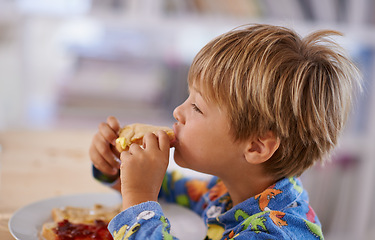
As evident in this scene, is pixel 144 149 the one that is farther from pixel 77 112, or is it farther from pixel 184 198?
pixel 77 112

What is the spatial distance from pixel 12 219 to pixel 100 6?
1.60m

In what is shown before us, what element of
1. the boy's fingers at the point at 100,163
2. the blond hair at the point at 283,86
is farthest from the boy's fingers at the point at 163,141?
the boy's fingers at the point at 100,163

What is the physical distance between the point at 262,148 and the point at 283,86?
140 millimetres

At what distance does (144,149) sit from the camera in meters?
0.92

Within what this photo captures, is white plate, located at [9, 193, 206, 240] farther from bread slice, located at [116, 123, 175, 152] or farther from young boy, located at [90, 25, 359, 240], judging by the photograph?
bread slice, located at [116, 123, 175, 152]

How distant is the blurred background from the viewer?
2.34 meters

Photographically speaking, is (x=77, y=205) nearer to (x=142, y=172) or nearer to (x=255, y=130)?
(x=142, y=172)

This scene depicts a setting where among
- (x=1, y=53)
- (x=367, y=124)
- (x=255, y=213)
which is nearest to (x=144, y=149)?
(x=255, y=213)

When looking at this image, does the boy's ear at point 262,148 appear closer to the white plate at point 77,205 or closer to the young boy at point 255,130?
the young boy at point 255,130

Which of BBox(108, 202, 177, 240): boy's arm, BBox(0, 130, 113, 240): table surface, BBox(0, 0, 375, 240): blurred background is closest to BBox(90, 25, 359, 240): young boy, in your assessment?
BBox(108, 202, 177, 240): boy's arm

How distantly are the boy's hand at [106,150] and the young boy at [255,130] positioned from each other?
0.62 feet

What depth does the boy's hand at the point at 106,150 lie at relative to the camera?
3.64ft

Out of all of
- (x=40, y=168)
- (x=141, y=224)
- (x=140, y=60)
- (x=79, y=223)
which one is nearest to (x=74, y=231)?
(x=79, y=223)

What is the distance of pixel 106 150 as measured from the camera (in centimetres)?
111
